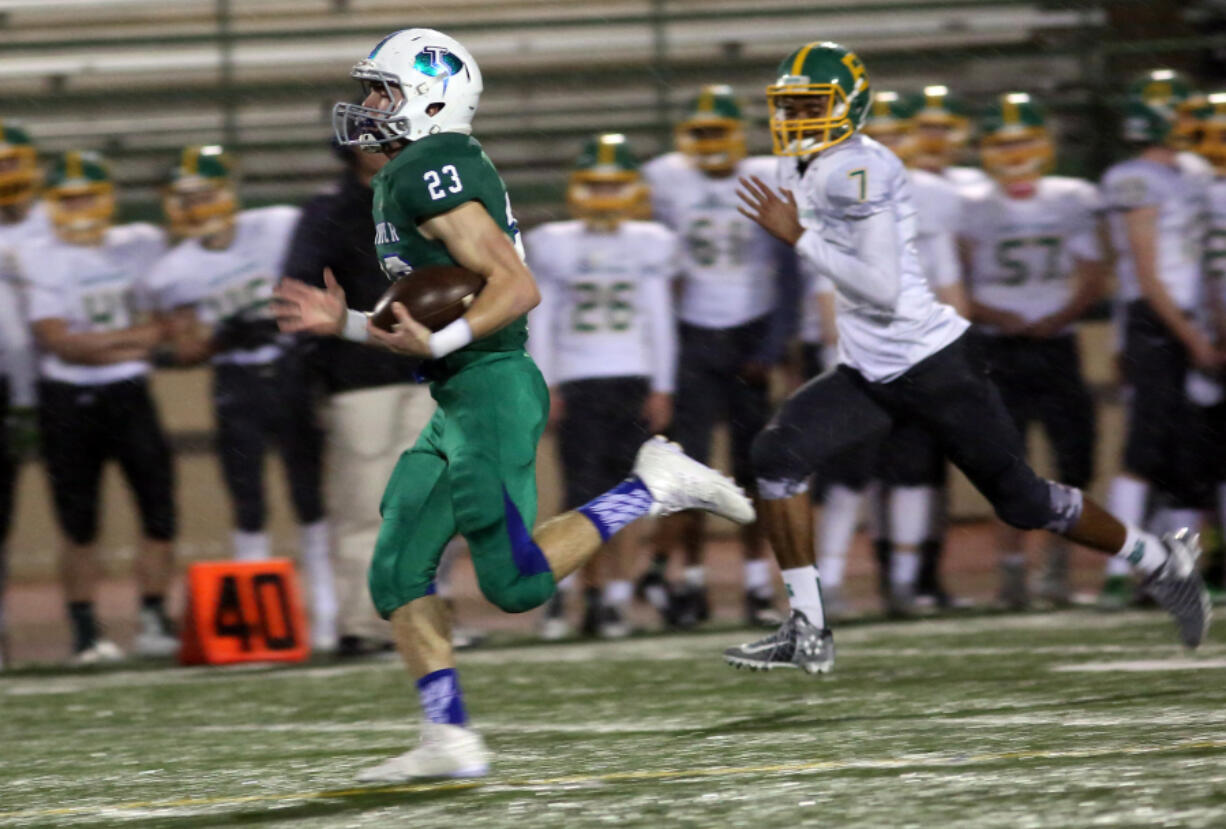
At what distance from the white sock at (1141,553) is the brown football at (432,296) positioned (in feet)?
7.26

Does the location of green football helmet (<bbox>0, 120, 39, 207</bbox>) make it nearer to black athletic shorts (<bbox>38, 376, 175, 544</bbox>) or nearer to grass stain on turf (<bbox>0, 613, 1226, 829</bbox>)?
black athletic shorts (<bbox>38, 376, 175, 544</bbox>)

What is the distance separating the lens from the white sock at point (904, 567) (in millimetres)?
6984

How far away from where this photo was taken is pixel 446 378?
3.67 meters

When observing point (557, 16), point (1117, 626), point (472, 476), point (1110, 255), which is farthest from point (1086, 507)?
point (557, 16)

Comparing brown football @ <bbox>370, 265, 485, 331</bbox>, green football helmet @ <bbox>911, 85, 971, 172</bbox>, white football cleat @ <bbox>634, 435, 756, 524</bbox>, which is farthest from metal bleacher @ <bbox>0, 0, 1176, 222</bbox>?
brown football @ <bbox>370, 265, 485, 331</bbox>

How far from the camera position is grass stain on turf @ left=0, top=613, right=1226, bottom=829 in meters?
3.18

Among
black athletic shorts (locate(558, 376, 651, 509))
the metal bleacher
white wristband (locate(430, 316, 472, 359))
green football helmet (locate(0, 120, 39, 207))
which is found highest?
the metal bleacher

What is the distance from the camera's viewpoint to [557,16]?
1196 cm

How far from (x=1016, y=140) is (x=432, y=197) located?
4.03 metres

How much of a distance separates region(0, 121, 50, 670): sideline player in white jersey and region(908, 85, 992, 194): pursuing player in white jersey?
3208 mm

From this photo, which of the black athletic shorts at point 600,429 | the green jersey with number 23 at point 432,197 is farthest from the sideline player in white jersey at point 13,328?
the green jersey with number 23 at point 432,197

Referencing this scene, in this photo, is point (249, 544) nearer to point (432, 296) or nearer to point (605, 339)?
point (605, 339)

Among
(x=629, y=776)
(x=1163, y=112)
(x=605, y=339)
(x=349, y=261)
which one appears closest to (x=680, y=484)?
(x=629, y=776)

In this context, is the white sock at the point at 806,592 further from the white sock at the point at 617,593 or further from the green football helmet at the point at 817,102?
the white sock at the point at 617,593
